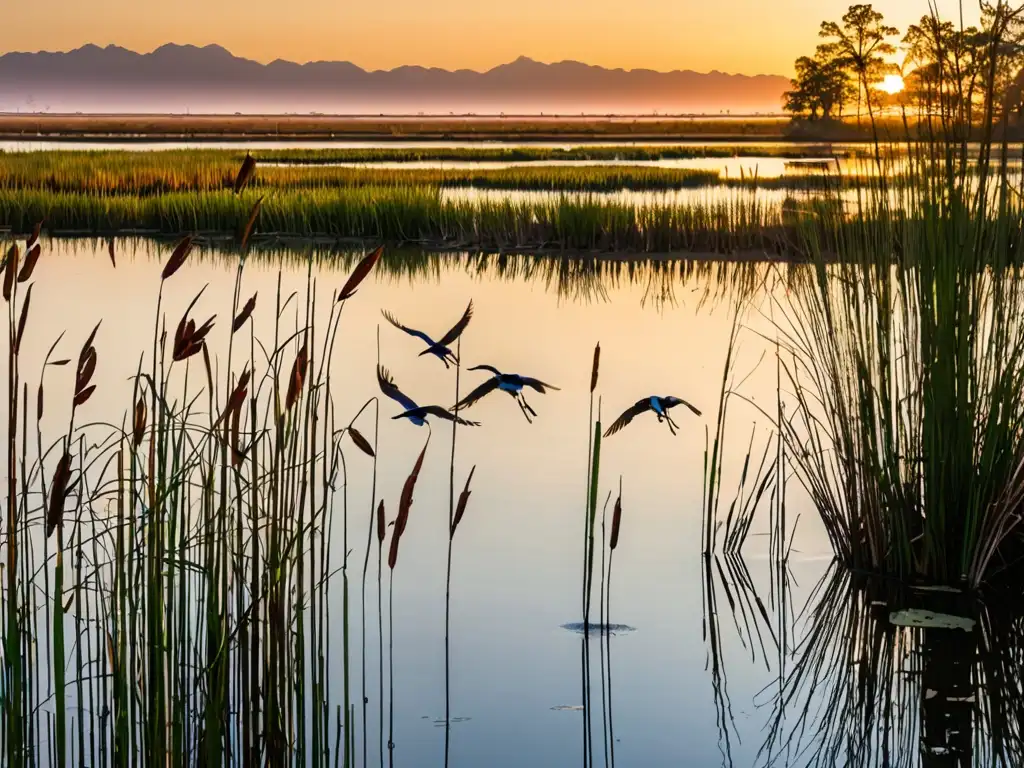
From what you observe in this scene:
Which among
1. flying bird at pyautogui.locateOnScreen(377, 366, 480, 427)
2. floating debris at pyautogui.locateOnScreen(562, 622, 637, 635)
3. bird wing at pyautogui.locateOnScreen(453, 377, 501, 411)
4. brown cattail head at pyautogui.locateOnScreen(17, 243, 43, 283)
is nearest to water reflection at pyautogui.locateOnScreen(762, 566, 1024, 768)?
floating debris at pyautogui.locateOnScreen(562, 622, 637, 635)

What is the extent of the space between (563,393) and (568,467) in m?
1.80

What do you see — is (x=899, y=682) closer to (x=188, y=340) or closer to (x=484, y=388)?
(x=484, y=388)

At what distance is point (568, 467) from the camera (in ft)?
20.9

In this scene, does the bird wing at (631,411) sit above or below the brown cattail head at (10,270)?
below

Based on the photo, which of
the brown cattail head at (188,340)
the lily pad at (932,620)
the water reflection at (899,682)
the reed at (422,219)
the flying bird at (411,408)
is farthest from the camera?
the reed at (422,219)

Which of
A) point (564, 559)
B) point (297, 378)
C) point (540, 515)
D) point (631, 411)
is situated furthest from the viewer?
point (540, 515)

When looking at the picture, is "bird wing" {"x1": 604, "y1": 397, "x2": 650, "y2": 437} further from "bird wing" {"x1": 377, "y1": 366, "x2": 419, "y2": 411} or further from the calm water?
"bird wing" {"x1": 377, "y1": 366, "x2": 419, "y2": 411}

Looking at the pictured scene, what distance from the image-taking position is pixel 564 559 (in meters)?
5.05

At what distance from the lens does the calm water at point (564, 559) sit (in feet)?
12.1

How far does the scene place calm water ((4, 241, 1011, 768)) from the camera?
3691 millimetres

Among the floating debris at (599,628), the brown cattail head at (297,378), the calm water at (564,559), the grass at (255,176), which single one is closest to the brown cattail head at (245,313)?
the brown cattail head at (297,378)

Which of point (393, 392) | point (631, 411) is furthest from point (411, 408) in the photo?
point (631, 411)

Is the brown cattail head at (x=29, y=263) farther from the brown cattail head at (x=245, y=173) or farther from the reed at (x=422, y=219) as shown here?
the reed at (x=422, y=219)

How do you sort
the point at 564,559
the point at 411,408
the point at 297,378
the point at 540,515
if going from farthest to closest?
the point at 540,515, the point at 564,559, the point at 411,408, the point at 297,378
